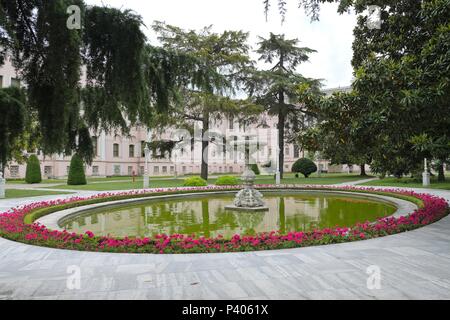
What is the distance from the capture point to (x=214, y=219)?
11.3 meters

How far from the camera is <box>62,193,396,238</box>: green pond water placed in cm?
952

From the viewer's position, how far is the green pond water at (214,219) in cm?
952

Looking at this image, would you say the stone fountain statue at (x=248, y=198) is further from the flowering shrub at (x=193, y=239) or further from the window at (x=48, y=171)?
the window at (x=48, y=171)

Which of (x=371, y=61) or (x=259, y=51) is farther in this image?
(x=259, y=51)

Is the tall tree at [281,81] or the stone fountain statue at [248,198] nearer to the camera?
the stone fountain statue at [248,198]

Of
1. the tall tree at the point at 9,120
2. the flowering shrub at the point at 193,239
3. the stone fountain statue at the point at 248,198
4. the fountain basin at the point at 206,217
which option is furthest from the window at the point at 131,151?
the tall tree at the point at 9,120

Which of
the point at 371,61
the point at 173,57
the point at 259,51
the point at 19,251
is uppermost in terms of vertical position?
the point at 259,51

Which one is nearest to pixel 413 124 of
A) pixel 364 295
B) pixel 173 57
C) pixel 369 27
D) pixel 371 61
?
pixel 371 61

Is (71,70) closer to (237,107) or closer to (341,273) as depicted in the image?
(341,273)

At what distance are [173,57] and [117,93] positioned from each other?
3.43 feet

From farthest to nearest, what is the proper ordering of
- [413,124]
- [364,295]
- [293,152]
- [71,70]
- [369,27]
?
1. [293,152]
2. [369,27]
3. [413,124]
4. [364,295]
5. [71,70]

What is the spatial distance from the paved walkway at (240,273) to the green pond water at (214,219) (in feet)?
9.66

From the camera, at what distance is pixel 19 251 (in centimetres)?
648

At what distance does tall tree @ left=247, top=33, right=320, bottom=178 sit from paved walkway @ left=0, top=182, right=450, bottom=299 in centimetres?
2503
